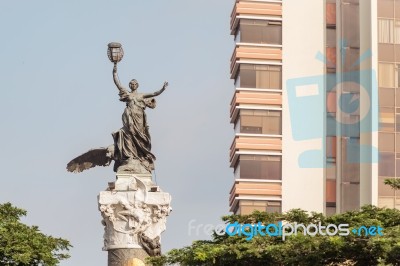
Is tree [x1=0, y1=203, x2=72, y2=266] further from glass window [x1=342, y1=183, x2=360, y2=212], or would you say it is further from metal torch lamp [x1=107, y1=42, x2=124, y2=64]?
glass window [x1=342, y1=183, x2=360, y2=212]

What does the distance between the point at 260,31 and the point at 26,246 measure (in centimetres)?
3870

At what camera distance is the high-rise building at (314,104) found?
263ft

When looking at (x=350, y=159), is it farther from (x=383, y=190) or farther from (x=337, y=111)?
(x=383, y=190)

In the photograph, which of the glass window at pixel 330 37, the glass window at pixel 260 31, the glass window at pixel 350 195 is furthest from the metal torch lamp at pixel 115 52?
the glass window at pixel 330 37

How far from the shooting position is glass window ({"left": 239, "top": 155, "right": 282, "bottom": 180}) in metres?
80.6

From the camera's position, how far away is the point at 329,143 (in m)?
81.8

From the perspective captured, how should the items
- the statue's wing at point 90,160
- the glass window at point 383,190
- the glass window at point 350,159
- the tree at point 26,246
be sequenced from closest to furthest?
the statue's wing at point 90,160, the tree at point 26,246, the glass window at point 383,190, the glass window at point 350,159

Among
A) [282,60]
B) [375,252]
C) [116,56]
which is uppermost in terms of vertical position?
[282,60]

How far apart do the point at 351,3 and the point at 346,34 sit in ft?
5.71

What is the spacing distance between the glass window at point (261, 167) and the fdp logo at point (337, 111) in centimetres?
133

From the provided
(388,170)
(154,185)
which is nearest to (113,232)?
(154,185)

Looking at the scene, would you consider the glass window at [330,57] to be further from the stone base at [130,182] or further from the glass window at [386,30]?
the stone base at [130,182]

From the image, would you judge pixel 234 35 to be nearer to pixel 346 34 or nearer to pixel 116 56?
pixel 346 34

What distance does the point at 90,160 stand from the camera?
41.6 m
